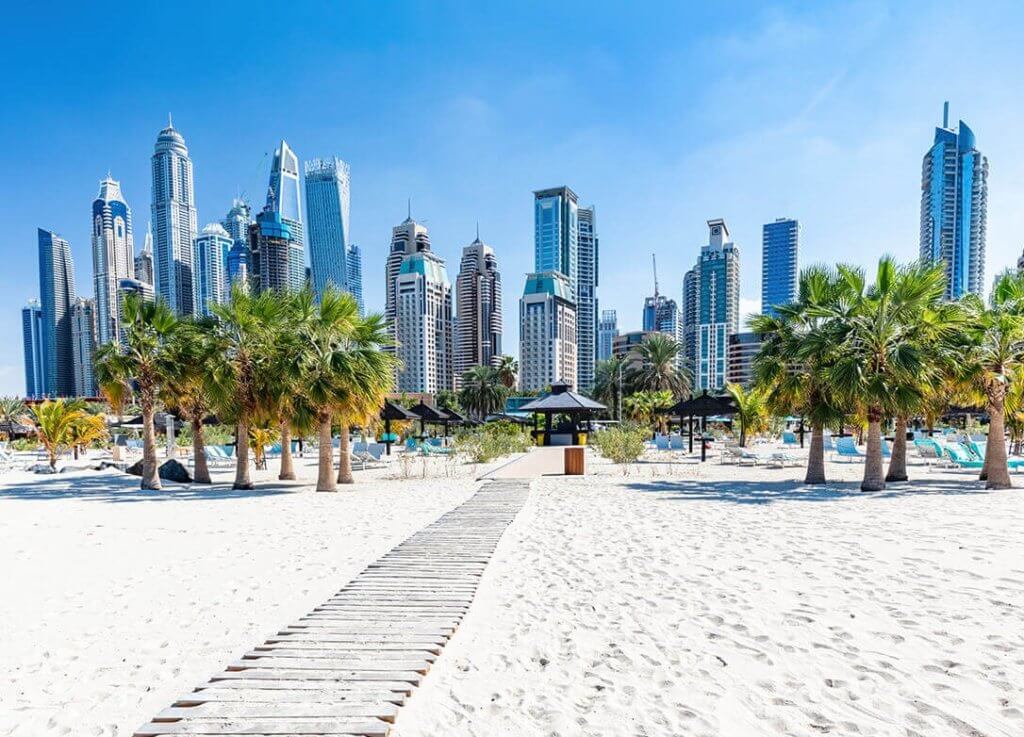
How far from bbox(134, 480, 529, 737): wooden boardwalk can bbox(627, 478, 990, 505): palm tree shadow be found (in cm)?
619

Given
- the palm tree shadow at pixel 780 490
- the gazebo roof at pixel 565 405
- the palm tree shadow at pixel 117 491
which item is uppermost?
the gazebo roof at pixel 565 405

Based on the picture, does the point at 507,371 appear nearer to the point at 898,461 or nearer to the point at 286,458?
the point at 286,458

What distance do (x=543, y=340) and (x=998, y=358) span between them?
110m

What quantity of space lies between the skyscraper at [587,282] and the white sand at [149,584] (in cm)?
13494

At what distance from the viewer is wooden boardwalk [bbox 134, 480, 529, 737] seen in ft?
9.14

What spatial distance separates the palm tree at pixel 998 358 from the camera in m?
10.7

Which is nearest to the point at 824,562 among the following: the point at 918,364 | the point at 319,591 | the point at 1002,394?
the point at 319,591

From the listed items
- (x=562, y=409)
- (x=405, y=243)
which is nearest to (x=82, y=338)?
(x=405, y=243)

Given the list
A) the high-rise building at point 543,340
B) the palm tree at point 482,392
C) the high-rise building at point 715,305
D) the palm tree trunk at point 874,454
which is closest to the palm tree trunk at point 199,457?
the palm tree trunk at point 874,454

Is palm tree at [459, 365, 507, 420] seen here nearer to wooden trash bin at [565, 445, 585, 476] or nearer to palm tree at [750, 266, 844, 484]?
wooden trash bin at [565, 445, 585, 476]

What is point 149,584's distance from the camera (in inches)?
209

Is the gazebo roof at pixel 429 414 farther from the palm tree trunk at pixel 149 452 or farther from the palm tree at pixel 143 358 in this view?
the palm tree at pixel 143 358

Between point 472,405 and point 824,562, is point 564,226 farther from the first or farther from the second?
point 824,562

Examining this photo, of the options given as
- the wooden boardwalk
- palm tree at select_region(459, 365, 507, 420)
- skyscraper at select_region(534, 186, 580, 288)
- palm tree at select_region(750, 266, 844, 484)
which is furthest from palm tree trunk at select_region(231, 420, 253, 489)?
skyscraper at select_region(534, 186, 580, 288)
